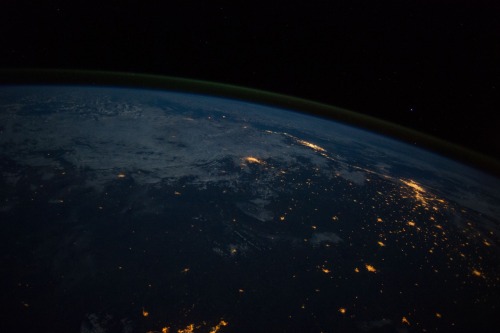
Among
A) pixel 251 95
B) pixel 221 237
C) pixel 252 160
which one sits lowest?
pixel 221 237

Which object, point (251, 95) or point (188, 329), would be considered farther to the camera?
point (251, 95)

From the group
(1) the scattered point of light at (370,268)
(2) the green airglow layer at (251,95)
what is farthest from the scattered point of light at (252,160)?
(2) the green airglow layer at (251,95)

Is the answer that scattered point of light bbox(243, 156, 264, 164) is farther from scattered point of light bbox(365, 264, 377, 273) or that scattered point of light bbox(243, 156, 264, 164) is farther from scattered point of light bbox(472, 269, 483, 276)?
scattered point of light bbox(472, 269, 483, 276)

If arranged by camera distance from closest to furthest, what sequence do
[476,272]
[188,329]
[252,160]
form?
[188,329], [476,272], [252,160]

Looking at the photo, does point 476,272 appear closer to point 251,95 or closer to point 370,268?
point 370,268

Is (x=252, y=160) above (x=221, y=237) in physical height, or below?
above

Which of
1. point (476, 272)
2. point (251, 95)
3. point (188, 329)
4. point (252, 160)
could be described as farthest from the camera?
point (251, 95)

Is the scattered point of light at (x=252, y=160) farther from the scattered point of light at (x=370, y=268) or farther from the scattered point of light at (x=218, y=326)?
the scattered point of light at (x=218, y=326)

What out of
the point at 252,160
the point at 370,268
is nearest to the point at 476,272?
the point at 370,268
